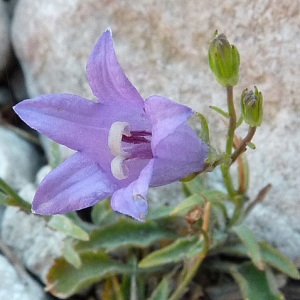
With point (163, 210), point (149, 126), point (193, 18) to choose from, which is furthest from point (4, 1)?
point (149, 126)

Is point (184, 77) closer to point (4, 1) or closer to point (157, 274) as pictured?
point (157, 274)

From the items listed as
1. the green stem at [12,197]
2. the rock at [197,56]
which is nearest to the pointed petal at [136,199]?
the green stem at [12,197]

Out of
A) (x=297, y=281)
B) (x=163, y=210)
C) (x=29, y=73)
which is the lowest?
(x=297, y=281)

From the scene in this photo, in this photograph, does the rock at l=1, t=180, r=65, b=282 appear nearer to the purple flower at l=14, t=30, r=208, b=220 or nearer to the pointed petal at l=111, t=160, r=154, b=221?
the purple flower at l=14, t=30, r=208, b=220

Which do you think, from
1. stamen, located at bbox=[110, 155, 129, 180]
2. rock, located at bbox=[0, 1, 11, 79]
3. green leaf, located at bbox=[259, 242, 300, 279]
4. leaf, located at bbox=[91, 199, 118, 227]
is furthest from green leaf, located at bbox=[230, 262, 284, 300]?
rock, located at bbox=[0, 1, 11, 79]

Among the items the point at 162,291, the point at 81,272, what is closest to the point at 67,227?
the point at 81,272

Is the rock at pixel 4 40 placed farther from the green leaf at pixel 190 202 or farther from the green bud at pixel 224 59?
the green bud at pixel 224 59
